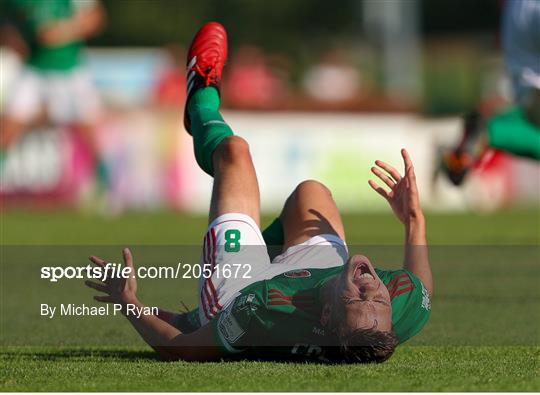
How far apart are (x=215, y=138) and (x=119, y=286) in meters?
1.07

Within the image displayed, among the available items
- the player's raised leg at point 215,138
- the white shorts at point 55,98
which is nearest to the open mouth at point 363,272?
the player's raised leg at point 215,138

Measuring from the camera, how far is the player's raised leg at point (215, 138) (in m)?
6.00

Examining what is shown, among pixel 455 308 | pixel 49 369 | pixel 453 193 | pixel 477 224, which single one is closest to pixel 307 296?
pixel 49 369

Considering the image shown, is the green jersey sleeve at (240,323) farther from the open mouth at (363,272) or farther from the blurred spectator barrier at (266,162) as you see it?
the blurred spectator barrier at (266,162)

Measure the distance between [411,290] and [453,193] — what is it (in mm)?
16297

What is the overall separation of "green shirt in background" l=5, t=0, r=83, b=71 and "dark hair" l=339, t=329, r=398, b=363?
1249 cm

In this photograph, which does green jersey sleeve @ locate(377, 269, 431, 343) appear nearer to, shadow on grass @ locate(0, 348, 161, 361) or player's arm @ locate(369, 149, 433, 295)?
player's arm @ locate(369, 149, 433, 295)

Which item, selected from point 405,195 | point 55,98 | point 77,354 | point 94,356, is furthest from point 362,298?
point 55,98

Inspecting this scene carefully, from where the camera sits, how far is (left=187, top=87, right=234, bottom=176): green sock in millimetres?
6418

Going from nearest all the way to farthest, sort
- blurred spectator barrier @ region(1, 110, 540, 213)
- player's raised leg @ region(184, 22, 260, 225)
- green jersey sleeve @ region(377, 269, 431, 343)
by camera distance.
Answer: green jersey sleeve @ region(377, 269, 431, 343)
player's raised leg @ region(184, 22, 260, 225)
blurred spectator barrier @ region(1, 110, 540, 213)

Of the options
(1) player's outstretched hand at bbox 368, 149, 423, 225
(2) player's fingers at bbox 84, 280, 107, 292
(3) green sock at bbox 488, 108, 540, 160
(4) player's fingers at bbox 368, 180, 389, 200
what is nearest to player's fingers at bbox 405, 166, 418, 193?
(1) player's outstretched hand at bbox 368, 149, 423, 225

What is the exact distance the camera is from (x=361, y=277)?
5.12 meters

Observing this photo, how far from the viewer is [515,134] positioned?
1016 cm

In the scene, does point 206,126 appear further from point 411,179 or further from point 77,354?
point 77,354
